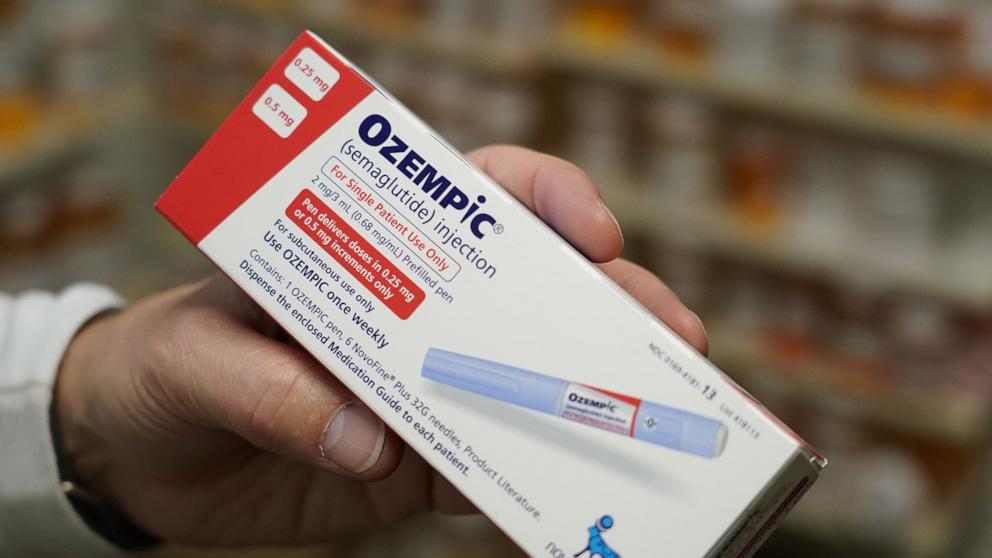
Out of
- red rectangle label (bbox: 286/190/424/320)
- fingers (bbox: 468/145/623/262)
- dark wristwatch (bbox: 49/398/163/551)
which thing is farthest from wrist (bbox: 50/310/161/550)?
fingers (bbox: 468/145/623/262)

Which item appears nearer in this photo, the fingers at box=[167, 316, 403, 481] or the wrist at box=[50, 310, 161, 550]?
the fingers at box=[167, 316, 403, 481]

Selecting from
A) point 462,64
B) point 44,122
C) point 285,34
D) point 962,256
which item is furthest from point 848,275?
point 44,122

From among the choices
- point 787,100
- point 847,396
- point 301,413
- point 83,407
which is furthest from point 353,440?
point 847,396

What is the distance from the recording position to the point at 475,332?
69 centimetres

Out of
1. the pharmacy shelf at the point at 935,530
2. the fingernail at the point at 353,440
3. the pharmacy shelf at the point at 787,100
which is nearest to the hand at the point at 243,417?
the fingernail at the point at 353,440

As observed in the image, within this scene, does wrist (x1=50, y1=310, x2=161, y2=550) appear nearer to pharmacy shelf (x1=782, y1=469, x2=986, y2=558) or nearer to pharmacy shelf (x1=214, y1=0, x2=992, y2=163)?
pharmacy shelf (x1=214, y1=0, x2=992, y2=163)

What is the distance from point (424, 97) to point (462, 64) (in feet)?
0.35

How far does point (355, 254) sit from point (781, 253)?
1.34 m

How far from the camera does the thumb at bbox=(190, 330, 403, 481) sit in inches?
28.6

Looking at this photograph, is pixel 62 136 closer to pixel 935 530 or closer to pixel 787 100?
pixel 787 100

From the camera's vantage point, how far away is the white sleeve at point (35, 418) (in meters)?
0.90

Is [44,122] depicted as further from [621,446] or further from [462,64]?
[621,446]

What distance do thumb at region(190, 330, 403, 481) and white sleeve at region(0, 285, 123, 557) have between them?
233mm

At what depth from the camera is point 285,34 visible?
229cm
